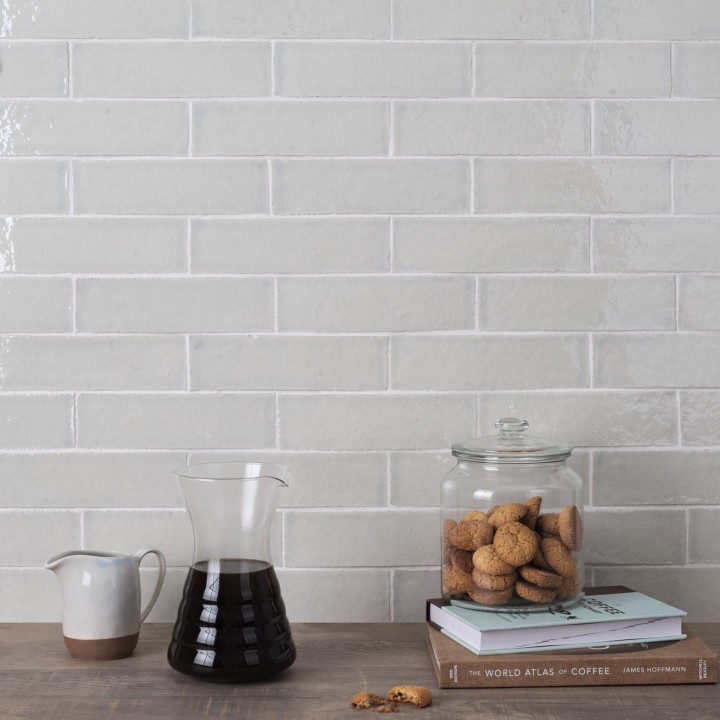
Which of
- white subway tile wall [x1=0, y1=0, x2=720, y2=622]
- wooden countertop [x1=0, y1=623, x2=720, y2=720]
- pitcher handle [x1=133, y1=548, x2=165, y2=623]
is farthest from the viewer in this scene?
white subway tile wall [x1=0, y1=0, x2=720, y2=622]

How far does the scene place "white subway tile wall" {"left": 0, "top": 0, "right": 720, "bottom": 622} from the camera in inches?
51.2

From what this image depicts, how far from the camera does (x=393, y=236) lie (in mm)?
1306

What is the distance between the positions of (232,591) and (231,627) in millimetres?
42

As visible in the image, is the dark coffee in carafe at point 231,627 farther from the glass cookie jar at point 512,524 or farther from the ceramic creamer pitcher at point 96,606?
the glass cookie jar at point 512,524

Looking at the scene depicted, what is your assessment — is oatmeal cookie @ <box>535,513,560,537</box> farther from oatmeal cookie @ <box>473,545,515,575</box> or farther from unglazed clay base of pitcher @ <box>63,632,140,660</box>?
unglazed clay base of pitcher @ <box>63,632,140,660</box>

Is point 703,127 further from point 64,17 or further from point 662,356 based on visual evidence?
point 64,17

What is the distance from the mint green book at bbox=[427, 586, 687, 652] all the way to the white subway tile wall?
0.20 metres

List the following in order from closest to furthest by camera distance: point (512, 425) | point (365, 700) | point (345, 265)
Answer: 1. point (365, 700)
2. point (512, 425)
3. point (345, 265)

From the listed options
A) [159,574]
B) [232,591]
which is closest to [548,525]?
[232,591]

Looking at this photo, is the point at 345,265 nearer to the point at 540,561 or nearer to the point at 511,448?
the point at 511,448

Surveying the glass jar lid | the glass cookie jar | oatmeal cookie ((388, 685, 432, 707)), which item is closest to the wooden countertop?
oatmeal cookie ((388, 685, 432, 707))

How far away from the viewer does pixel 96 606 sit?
1138 mm

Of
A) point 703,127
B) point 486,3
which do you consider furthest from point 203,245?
point 703,127

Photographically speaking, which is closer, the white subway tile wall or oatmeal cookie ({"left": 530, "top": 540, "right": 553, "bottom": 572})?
oatmeal cookie ({"left": 530, "top": 540, "right": 553, "bottom": 572})
